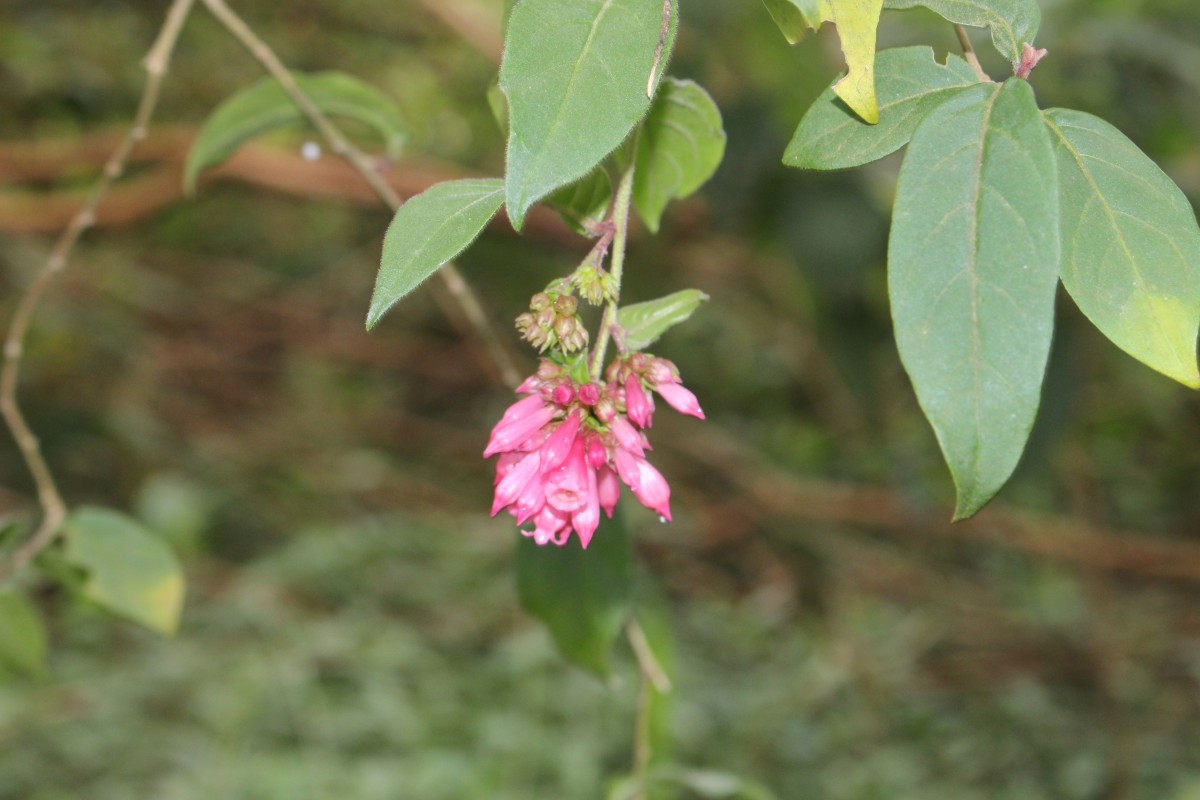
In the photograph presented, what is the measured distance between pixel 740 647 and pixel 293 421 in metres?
2.00

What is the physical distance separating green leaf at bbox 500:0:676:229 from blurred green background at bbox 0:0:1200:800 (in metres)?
0.99

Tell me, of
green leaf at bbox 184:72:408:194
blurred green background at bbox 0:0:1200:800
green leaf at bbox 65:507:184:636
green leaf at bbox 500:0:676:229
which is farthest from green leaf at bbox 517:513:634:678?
green leaf at bbox 500:0:676:229

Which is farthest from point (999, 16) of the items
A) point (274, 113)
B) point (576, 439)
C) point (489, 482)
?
point (489, 482)

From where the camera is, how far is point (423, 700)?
8.69ft

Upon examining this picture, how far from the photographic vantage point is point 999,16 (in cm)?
67

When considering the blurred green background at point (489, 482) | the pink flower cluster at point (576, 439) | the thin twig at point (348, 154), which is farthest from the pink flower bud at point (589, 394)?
the blurred green background at point (489, 482)

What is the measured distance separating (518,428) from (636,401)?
0.27ft

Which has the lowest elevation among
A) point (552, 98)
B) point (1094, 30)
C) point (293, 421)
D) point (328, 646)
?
point (293, 421)

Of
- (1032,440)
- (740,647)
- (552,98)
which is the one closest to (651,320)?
(552,98)

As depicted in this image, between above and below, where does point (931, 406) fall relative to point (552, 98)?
below

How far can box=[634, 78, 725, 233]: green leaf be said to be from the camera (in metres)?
0.82

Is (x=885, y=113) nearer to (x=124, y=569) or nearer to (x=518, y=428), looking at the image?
(x=518, y=428)

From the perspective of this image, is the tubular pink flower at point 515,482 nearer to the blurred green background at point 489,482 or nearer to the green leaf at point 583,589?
the green leaf at point 583,589

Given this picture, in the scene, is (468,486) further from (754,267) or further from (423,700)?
(423,700)
